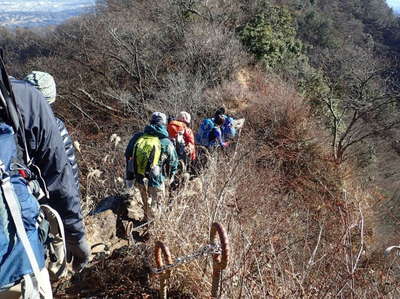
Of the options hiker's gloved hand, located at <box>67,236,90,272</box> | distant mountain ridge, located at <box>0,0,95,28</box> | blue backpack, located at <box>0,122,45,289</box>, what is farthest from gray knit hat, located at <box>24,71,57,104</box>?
distant mountain ridge, located at <box>0,0,95,28</box>

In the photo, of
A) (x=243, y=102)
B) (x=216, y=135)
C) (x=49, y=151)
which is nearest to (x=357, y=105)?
(x=243, y=102)

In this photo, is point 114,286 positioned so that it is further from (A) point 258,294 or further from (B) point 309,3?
(B) point 309,3

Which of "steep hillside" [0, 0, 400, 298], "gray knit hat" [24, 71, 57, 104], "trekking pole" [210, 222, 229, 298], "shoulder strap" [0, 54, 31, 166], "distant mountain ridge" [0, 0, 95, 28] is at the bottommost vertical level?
"distant mountain ridge" [0, 0, 95, 28]

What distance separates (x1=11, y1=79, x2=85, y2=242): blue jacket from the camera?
6.31 feet

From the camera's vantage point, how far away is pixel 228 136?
7.95 meters

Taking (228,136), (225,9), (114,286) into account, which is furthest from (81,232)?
(225,9)

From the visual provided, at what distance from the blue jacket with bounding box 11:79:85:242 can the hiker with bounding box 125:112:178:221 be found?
2216mm

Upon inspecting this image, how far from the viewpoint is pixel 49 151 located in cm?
203

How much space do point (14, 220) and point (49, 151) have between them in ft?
1.71

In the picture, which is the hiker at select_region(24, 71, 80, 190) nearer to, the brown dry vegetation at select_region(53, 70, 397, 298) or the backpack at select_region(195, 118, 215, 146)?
the brown dry vegetation at select_region(53, 70, 397, 298)

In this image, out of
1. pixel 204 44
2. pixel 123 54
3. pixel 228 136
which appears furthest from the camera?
pixel 123 54

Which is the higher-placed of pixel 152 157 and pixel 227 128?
pixel 152 157

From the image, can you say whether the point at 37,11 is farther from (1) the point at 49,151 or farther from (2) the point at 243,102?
(1) the point at 49,151

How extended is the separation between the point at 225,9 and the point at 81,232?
18847 millimetres
